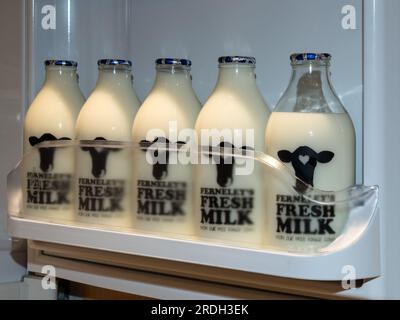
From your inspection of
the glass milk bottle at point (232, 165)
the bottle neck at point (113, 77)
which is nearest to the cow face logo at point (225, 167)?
the glass milk bottle at point (232, 165)

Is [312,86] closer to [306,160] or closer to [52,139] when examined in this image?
[306,160]

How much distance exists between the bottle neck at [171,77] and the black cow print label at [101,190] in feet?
0.40

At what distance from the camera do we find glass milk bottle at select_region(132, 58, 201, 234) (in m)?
0.87

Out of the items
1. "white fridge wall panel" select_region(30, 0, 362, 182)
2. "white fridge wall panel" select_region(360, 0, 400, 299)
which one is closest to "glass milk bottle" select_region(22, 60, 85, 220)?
"white fridge wall panel" select_region(30, 0, 362, 182)

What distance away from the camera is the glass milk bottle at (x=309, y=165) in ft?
2.45

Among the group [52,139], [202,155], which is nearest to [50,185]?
[52,139]

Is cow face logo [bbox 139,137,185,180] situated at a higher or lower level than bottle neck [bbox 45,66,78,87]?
lower

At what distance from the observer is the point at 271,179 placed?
79cm

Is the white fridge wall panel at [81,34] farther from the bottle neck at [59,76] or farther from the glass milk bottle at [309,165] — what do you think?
the glass milk bottle at [309,165]

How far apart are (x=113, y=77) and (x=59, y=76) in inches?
4.3

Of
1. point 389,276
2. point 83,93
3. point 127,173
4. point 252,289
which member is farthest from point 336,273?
point 83,93

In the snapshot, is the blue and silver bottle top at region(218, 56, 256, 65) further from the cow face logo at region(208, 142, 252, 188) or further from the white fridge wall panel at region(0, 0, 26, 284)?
the white fridge wall panel at region(0, 0, 26, 284)

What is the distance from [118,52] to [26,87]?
0.18 metres

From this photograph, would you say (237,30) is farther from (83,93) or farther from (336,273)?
(336,273)
